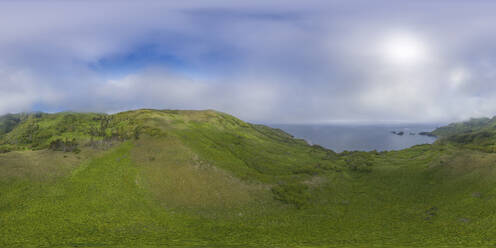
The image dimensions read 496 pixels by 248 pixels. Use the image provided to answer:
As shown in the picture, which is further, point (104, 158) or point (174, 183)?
point (104, 158)

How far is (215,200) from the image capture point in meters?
86.9

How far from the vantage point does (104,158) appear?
10369 cm

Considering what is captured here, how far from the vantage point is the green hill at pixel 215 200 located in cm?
5878

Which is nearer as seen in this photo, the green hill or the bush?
the green hill

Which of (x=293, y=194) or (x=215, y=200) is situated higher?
(x=293, y=194)

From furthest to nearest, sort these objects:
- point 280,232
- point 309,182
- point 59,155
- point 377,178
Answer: point 377,178, point 309,182, point 59,155, point 280,232

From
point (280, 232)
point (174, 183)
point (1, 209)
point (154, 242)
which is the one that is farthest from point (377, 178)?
point (1, 209)

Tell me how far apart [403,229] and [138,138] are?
130 meters

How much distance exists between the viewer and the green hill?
193 ft

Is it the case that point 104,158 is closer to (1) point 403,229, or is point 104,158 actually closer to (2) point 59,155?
(2) point 59,155

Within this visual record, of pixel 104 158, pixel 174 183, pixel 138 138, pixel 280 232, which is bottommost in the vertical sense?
pixel 280 232

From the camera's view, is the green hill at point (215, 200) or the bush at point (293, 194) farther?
the bush at point (293, 194)

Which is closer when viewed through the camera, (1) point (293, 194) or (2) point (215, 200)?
(2) point (215, 200)

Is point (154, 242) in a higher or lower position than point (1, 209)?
lower
